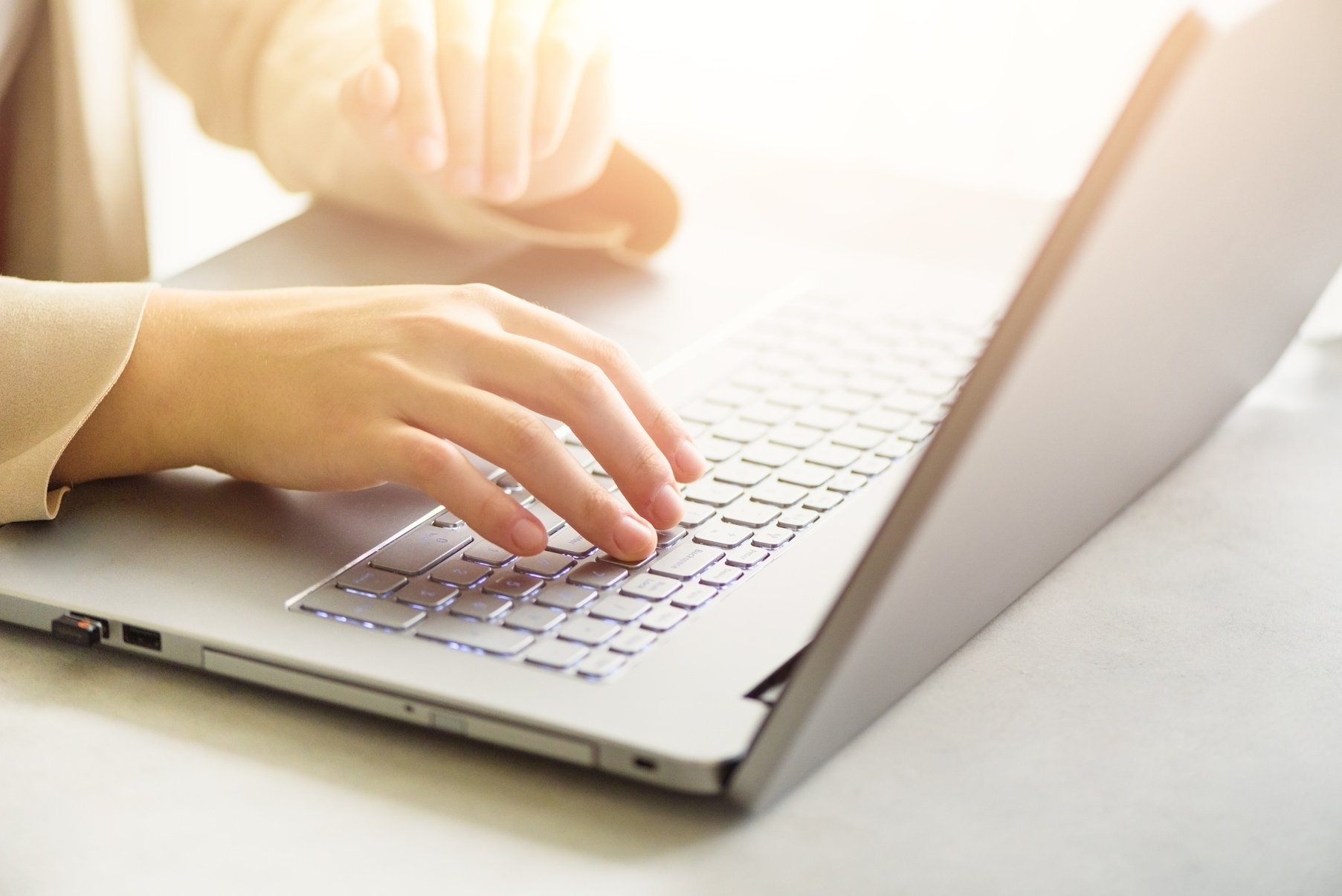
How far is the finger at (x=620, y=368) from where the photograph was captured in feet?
1.89

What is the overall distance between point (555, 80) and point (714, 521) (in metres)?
0.37

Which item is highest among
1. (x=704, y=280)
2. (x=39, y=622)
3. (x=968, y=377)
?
(x=968, y=377)

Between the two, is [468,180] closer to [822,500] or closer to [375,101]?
[375,101]

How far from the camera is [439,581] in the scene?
51 centimetres

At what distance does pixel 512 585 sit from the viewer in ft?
1.66

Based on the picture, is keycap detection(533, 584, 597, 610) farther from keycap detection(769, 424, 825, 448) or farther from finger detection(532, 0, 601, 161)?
finger detection(532, 0, 601, 161)

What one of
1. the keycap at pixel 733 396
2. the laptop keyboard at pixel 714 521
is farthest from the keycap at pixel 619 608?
the keycap at pixel 733 396

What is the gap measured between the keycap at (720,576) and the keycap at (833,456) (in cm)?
11

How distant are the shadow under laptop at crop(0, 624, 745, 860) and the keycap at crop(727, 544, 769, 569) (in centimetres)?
12

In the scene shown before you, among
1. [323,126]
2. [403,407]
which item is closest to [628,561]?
[403,407]

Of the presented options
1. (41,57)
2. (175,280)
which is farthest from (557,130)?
(41,57)

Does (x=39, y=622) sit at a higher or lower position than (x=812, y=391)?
lower

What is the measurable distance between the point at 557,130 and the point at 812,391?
0.24m

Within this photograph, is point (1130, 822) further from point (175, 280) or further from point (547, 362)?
point (175, 280)
